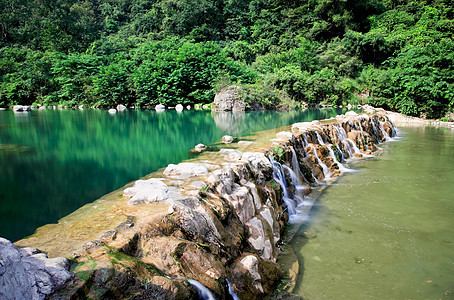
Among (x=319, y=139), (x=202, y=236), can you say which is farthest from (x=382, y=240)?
(x=319, y=139)

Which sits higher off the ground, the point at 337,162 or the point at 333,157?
the point at 333,157

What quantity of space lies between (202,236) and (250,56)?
1614 inches

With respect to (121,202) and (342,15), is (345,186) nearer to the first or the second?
(121,202)

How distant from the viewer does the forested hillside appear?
1028 inches

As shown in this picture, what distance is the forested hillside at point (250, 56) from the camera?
26109 mm

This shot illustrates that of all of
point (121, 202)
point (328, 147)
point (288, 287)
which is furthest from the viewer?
point (328, 147)

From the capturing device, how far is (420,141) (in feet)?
Answer: 47.5

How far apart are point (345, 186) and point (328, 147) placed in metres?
2.37

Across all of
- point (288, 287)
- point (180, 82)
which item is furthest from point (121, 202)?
point (180, 82)

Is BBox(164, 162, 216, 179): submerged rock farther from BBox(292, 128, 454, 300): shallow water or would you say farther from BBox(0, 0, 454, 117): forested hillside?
→ BBox(0, 0, 454, 117): forested hillside

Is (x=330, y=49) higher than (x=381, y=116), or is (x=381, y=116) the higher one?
(x=330, y=49)

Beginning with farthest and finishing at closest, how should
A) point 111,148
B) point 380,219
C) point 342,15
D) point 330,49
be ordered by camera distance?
point 342,15
point 330,49
point 111,148
point 380,219

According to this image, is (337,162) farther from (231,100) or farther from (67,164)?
(231,100)

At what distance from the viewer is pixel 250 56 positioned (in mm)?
41719
